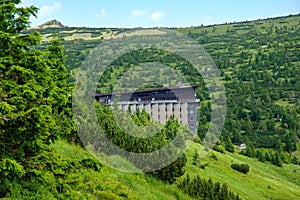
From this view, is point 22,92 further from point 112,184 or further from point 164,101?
point 164,101

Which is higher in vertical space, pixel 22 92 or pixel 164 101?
pixel 22 92

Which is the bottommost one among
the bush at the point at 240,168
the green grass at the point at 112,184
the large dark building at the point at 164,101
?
the bush at the point at 240,168

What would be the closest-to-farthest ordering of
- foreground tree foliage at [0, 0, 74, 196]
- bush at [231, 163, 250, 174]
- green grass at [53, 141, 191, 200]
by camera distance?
foreground tree foliage at [0, 0, 74, 196], green grass at [53, 141, 191, 200], bush at [231, 163, 250, 174]

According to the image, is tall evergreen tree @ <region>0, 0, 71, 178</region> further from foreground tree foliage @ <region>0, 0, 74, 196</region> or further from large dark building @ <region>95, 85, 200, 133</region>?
large dark building @ <region>95, 85, 200, 133</region>

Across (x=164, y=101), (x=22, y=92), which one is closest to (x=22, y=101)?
(x=22, y=92)

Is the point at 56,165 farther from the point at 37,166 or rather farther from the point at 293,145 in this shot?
the point at 293,145

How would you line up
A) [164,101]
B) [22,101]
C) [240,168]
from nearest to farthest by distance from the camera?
[22,101]
[240,168]
[164,101]

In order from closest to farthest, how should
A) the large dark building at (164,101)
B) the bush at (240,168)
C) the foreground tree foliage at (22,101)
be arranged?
the foreground tree foliage at (22,101) → the bush at (240,168) → the large dark building at (164,101)

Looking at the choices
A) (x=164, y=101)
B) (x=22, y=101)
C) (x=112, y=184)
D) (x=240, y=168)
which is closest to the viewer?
(x=22, y=101)

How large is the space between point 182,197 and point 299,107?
556 ft

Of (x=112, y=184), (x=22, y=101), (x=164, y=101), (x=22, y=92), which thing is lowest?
(x=112, y=184)

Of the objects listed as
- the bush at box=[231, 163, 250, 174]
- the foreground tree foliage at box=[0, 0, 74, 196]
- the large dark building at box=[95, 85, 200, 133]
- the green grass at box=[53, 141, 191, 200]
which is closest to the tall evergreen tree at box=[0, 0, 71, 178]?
the foreground tree foliage at box=[0, 0, 74, 196]

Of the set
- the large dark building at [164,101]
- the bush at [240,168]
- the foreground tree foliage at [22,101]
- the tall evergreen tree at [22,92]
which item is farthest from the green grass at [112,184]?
the bush at [240,168]

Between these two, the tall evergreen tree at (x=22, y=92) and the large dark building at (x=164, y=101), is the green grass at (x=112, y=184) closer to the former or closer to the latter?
the tall evergreen tree at (x=22, y=92)
